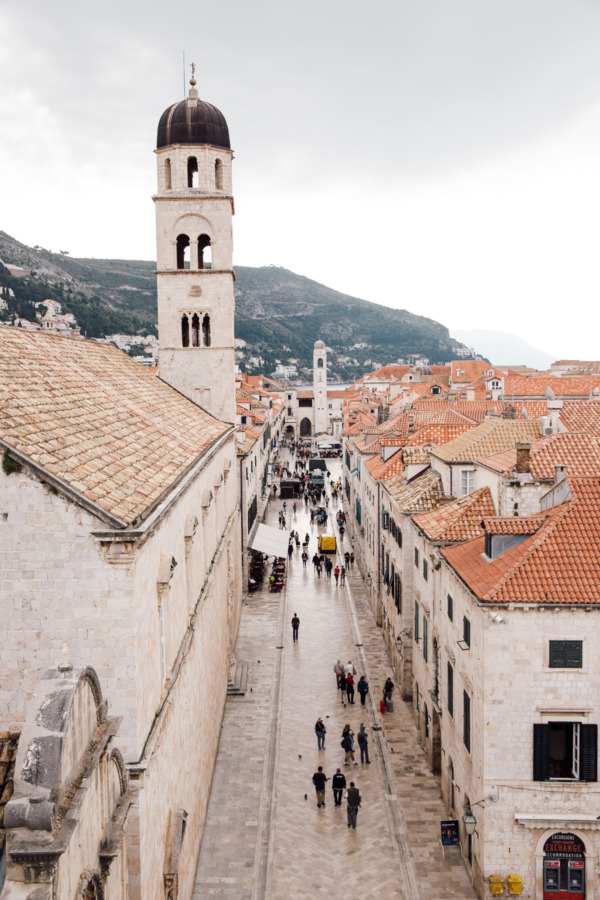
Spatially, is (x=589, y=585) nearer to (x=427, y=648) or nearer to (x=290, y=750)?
(x=427, y=648)

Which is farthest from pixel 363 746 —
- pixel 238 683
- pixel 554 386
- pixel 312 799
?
pixel 554 386

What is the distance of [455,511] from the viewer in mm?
22062

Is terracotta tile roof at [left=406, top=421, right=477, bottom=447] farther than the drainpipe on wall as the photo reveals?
Yes

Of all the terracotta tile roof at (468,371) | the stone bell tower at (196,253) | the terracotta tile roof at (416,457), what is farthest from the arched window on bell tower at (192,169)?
the terracotta tile roof at (468,371)

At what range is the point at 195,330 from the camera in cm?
3128

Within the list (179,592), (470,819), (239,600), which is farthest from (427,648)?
(239,600)

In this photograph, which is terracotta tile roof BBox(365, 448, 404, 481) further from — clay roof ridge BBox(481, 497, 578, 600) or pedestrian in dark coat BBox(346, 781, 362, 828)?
pedestrian in dark coat BBox(346, 781, 362, 828)

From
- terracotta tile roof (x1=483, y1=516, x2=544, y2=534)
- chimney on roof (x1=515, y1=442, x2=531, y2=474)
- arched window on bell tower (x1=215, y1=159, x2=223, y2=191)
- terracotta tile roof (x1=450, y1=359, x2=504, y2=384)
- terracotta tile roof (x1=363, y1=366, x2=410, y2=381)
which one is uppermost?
arched window on bell tower (x1=215, y1=159, x2=223, y2=191)

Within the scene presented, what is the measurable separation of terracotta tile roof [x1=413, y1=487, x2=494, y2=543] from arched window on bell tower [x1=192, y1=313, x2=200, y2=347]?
1344cm

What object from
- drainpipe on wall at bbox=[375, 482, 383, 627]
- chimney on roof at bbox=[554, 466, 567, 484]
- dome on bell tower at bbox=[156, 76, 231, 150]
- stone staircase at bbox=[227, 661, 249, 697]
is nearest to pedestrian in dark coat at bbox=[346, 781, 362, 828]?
stone staircase at bbox=[227, 661, 249, 697]

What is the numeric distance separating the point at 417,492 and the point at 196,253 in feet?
46.1

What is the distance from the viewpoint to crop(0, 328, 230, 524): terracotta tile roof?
9.72 metres

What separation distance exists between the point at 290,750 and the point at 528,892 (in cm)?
868

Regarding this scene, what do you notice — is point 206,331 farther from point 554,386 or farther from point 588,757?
point 554,386
